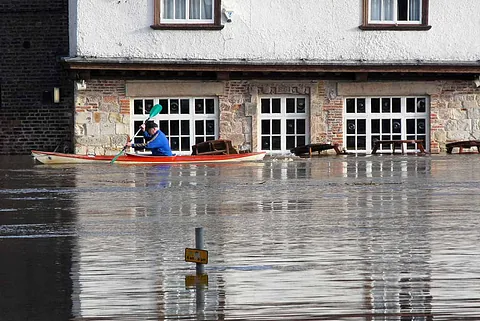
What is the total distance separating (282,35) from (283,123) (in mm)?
2227

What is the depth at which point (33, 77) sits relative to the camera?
1280 inches

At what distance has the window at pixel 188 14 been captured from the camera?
101ft

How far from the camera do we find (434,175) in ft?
74.9

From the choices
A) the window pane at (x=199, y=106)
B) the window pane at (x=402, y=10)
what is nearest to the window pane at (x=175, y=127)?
the window pane at (x=199, y=106)

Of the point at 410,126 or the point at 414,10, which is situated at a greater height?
the point at 414,10

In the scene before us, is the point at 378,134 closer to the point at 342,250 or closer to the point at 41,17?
the point at 41,17

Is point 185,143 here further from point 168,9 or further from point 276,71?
point 168,9

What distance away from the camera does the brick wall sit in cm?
3225

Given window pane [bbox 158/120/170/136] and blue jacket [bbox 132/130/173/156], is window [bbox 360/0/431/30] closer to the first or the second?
window pane [bbox 158/120/170/136]

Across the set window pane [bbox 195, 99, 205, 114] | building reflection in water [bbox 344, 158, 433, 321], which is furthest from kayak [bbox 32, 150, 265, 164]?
building reflection in water [bbox 344, 158, 433, 321]

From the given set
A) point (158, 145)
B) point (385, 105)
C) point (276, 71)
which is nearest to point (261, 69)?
point (276, 71)

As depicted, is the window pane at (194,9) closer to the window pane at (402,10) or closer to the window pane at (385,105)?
the window pane at (402,10)

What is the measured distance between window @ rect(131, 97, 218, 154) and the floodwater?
31.3ft

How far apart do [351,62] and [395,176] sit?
29.6 feet
